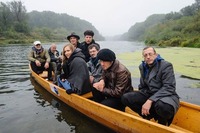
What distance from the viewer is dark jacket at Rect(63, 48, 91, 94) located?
5369 mm

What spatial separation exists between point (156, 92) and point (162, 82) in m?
0.21

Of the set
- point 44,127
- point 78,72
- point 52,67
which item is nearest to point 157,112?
point 78,72

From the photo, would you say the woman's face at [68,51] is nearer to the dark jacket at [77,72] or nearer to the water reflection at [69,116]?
the dark jacket at [77,72]

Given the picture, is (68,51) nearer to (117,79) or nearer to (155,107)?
(117,79)

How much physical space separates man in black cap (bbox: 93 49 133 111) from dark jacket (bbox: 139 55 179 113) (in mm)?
510

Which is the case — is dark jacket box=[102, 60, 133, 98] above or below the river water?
above

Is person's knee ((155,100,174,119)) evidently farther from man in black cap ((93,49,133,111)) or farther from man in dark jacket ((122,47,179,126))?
man in black cap ((93,49,133,111))

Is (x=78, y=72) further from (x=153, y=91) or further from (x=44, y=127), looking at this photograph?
(x=153, y=91)

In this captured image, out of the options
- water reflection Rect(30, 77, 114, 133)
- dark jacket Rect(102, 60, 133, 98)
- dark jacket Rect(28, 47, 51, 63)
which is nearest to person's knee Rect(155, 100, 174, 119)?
dark jacket Rect(102, 60, 133, 98)

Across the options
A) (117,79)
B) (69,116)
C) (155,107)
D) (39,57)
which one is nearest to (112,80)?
(117,79)

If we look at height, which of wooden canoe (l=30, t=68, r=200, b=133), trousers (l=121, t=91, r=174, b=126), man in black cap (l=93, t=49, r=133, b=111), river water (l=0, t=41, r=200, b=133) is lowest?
river water (l=0, t=41, r=200, b=133)

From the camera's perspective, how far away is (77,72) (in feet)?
17.8

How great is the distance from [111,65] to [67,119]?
6.60ft

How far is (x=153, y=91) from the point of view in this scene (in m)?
4.18
